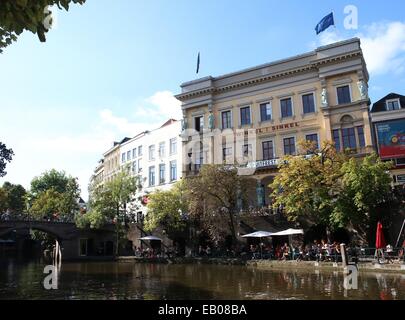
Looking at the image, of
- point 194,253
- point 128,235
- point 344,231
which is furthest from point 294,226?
point 128,235

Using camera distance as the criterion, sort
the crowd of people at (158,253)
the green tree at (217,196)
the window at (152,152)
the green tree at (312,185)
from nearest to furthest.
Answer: the green tree at (312,185) → the green tree at (217,196) → the crowd of people at (158,253) → the window at (152,152)

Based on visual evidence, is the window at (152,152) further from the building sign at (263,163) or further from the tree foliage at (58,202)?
the building sign at (263,163)

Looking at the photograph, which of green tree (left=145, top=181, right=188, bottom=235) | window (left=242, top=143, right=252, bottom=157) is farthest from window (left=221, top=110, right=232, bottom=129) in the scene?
green tree (left=145, top=181, right=188, bottom=235)

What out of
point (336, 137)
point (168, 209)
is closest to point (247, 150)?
point (336, 137)

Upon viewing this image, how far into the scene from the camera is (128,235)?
51.2 meters

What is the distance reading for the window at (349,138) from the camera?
4075 centimetres

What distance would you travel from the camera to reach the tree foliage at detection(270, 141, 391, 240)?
3028 cm

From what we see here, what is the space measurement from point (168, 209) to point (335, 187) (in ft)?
57.7

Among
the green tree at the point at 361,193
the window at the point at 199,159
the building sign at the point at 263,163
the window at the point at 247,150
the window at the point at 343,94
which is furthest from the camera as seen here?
the window at the point at 199,159

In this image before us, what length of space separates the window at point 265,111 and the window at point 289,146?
3.57 m

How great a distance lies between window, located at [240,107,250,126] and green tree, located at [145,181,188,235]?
34.4 ft

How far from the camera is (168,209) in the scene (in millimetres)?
42406

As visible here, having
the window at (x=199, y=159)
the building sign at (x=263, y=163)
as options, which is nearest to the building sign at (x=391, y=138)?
the building sign at (x=263, y=163)

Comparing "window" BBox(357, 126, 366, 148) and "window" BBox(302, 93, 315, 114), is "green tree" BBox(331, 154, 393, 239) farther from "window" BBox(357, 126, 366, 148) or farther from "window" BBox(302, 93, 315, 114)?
"window" BBox(302, 93, 315, 114)
